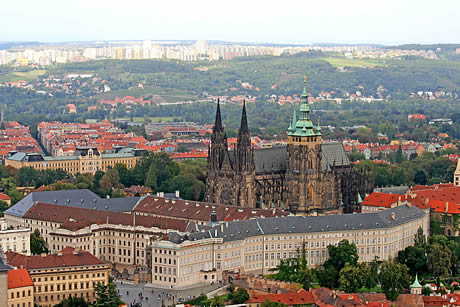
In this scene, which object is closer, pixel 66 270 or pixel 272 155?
pixel 66 270

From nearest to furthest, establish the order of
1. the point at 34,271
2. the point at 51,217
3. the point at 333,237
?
the point at 34,271 < the point at 333,237 < the point at 51,217

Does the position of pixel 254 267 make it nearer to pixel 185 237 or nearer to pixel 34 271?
pixel 185 237

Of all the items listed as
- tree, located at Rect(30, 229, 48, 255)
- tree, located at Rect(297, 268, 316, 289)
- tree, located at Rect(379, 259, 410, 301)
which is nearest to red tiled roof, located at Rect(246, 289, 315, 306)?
tree, located at Rect(297, 268, 316, 289)

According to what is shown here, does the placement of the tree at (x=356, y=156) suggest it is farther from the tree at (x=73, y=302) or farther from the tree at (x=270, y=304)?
the tree at (x=73, y=302)

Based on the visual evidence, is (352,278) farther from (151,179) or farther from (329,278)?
(151,179)

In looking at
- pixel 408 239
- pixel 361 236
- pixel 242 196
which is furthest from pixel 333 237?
pixel 242 196

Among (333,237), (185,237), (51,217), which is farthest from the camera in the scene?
(51,217)
